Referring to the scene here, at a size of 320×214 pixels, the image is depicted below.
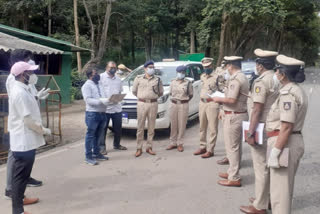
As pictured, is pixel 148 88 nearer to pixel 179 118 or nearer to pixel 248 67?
pixel 179 118

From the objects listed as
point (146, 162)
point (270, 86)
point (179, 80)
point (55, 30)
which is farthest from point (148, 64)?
point (55, 30)

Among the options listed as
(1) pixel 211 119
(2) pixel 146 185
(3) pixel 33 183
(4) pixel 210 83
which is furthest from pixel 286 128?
(3) pixel 33 183

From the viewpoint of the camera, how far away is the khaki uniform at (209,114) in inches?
243

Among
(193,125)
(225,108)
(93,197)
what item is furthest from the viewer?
(193,125)

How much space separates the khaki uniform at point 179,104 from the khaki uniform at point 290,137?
3.32 meters

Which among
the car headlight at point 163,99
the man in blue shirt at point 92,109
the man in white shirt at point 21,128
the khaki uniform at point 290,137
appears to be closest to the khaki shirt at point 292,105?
the khaki uniform at point 290,137

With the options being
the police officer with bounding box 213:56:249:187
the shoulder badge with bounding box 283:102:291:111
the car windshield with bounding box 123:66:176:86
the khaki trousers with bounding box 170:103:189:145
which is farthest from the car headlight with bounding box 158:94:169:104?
the shoulder badge with bounding box 283:102:291:111

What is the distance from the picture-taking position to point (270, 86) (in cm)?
379

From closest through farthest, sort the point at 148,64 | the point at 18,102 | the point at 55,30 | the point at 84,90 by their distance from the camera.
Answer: the point at 18,102, the point at 84,90, the point at 148,64, the point at 55,30

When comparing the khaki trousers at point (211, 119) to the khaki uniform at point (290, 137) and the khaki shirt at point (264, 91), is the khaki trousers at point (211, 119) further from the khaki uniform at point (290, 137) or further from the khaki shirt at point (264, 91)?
the khaki uniform at point (290, 137)

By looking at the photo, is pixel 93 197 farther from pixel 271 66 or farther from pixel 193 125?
pixel 193 125

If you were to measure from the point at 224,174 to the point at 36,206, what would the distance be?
9.04ft

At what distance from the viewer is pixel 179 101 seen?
6664 mm

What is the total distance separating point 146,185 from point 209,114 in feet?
6.84
